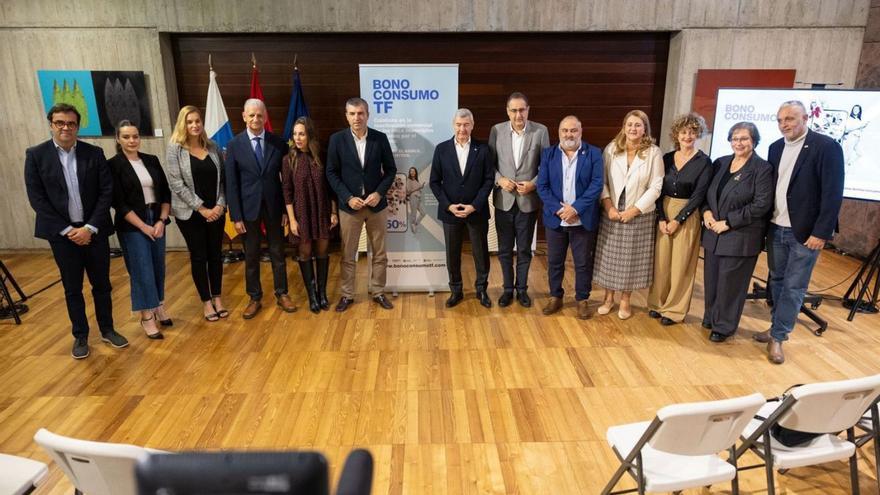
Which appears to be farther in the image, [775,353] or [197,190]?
[197,190]

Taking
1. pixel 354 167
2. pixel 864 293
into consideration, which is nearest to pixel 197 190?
pixel 354 167

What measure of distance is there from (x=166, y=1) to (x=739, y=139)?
5827 millimetres

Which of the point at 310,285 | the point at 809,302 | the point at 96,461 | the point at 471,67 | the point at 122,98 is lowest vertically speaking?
the point at 809,302

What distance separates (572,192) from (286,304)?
2.64 meters

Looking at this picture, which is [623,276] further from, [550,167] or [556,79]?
[556,79]

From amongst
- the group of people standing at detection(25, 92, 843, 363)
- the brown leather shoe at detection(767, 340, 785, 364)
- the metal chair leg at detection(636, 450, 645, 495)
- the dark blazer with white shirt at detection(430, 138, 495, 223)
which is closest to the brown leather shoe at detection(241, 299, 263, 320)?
the group of people standing at detection(25, 92, 843, 363)

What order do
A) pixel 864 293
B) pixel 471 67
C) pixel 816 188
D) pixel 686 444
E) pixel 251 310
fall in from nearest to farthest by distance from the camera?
pixel 686 444, pixel 816 188, pixel 251 310, pixel 864 293, pixel 471 67

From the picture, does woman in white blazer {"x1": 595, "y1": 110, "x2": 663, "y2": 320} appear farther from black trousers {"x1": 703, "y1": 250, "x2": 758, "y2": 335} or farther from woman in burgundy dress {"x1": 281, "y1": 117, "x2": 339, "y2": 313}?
woman in burgundy dress {"x1": 281, "y1": 117, "x2": 339, "y2": 313}

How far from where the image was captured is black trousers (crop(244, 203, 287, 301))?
4.68 m

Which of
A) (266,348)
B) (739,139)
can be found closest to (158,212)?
(266,348)

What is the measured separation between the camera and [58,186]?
3.85 meters

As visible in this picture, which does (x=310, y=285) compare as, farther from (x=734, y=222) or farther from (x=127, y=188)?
(x=734, y=222)

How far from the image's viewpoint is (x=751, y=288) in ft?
18.0

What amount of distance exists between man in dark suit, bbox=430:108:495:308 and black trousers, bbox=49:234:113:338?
2.60 metres
